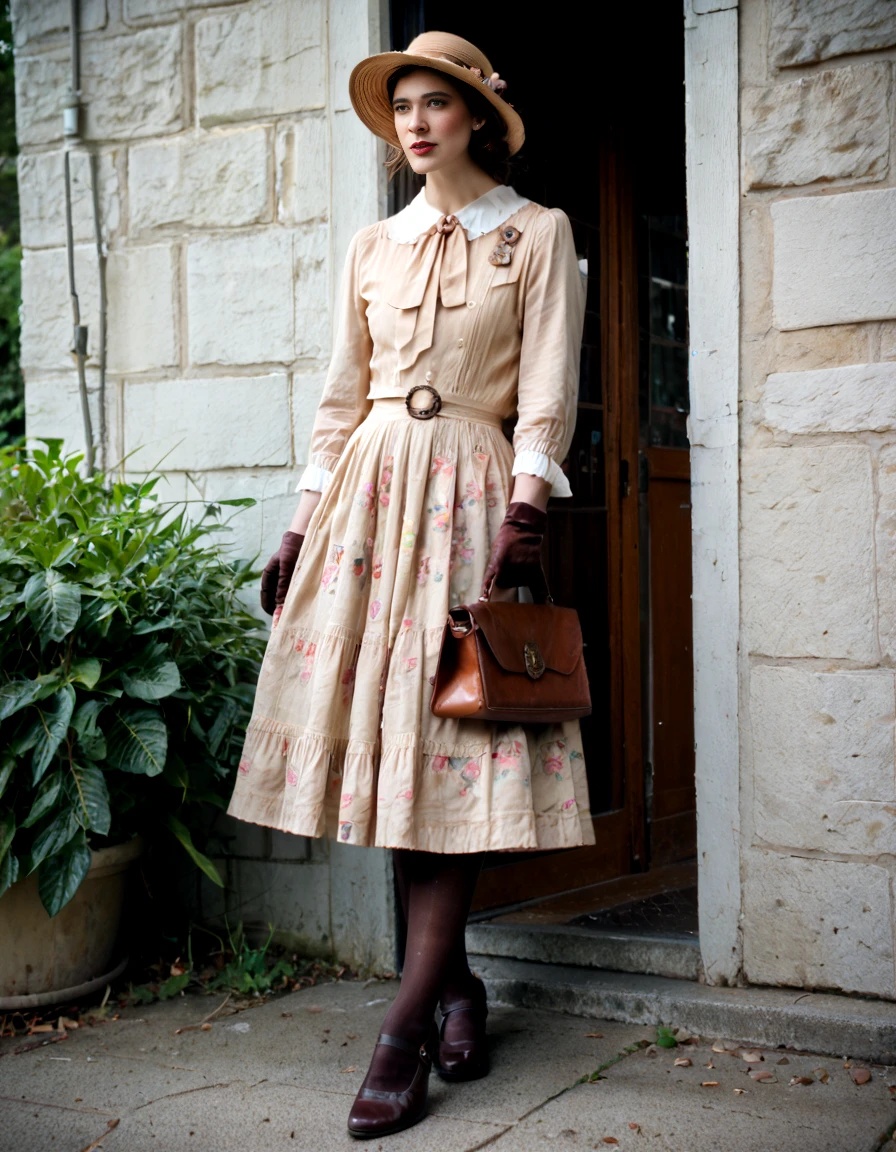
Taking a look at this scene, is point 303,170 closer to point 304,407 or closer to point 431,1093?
point 304,407

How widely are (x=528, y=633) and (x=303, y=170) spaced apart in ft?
5.41

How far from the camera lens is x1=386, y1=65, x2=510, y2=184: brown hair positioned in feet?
8.26

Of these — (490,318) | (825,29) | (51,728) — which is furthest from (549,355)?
(51,728)

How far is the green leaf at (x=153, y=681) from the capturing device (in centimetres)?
280

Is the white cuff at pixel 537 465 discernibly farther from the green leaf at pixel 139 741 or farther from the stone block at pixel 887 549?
the green leaf at pixel 139 741

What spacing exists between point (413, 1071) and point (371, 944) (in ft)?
3.02

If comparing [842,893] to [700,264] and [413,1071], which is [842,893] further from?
[700,264]

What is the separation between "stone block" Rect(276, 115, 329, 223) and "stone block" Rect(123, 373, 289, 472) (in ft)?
1.51

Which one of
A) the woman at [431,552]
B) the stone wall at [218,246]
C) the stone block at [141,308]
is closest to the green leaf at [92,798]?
the woman at [431,552]

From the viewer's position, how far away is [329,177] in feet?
10.7

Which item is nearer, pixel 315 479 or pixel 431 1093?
pixel 431 1093

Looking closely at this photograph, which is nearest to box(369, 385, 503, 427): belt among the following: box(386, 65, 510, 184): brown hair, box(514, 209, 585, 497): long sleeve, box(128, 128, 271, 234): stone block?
box(514, 209, 585, 497): long sleeve

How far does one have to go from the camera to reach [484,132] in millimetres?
2609

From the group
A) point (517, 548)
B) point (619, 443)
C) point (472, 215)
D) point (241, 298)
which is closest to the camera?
point (517, 548)
